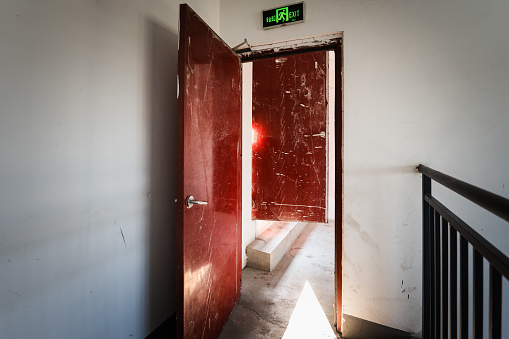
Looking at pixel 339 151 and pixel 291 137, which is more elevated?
pixel 291 137

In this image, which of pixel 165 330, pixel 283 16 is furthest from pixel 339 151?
pixel 165 330

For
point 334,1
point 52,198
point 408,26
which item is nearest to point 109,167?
point 52,198

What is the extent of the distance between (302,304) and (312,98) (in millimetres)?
1966

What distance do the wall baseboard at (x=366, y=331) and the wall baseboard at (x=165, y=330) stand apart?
118 cm

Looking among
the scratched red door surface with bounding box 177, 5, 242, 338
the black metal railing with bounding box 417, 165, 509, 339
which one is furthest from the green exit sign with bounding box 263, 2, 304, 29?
the black metal railing with bounding box 417, 165, 509, 339

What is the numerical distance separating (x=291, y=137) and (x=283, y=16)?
3.86ft

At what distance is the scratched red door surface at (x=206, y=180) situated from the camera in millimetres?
1333

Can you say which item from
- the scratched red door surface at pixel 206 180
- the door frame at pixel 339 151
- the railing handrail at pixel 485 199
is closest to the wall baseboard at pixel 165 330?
the scratched red door surface at pixel 206 180

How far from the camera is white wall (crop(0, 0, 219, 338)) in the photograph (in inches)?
35.7

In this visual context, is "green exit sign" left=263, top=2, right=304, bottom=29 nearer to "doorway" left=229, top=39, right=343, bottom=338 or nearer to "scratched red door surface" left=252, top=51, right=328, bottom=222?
"doorway" left=229, top=39, right=343, bottom=338

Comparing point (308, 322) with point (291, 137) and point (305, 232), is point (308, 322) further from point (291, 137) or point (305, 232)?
point (305, 232)

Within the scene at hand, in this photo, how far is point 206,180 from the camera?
Answer: 1583mm

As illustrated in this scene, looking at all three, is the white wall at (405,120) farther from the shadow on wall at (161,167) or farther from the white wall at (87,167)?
the white wall at (87,167)

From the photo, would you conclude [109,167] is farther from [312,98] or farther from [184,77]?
[312,98]
